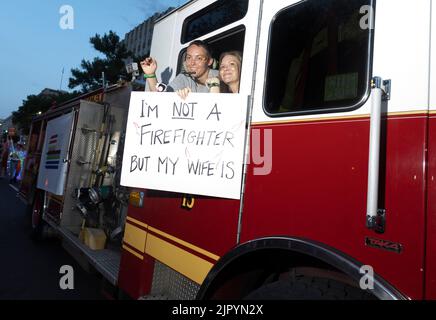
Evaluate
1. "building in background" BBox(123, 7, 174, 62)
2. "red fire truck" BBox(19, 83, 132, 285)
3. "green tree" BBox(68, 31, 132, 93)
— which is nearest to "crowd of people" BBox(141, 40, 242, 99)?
"red fire truck" BBox(19, 83, 132, 285)

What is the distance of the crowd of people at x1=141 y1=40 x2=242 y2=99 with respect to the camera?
252cm

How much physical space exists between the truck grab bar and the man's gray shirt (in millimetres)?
1453

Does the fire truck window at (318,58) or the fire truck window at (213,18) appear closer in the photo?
the fire truck window at (318,58)

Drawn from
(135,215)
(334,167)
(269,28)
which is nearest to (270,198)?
(334,167)

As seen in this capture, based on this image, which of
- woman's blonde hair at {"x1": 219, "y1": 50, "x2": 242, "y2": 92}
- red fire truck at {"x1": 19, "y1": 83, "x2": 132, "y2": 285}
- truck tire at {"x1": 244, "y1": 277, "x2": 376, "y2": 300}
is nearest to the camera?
truck tire at {"x1": 244, "y1": 277, "x2": 376, "y2": 300}

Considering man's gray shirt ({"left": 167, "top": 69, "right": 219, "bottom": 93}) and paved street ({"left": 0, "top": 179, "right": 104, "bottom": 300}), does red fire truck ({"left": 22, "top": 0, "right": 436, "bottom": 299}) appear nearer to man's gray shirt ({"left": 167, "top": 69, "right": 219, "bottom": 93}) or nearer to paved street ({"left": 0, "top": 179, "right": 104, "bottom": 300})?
man's gray shirt ({"left": 167, "top": 69, "right": 219, "bottom": 93})

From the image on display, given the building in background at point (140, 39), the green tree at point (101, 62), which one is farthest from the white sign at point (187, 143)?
the building in background at point (140, 39)

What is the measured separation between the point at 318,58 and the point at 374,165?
0.78 m

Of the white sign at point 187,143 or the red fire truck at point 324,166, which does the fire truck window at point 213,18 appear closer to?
the red fire truck at point 324,166

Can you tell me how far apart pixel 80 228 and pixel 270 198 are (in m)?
4.44

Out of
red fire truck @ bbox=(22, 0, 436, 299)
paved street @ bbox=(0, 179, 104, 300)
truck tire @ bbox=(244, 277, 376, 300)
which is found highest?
red fire truck @ bbox=(22, 0, 436, 299)

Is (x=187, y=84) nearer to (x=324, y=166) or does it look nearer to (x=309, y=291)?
(x=324, y=166)

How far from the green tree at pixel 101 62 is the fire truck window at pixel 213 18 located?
30.4 meters

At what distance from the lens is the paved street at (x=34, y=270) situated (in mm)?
4383
